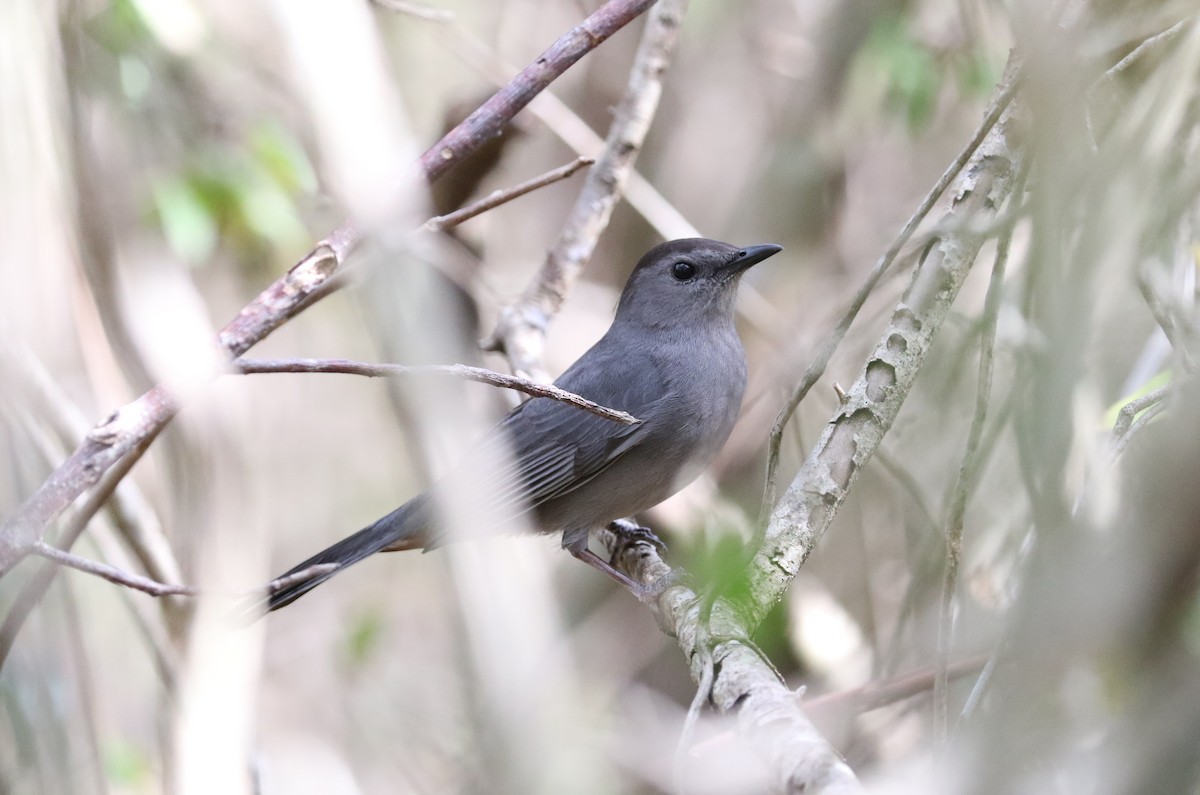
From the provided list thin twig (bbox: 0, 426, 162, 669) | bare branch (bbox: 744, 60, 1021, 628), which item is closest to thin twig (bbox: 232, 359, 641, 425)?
thin twig (bbox: 0, 426, 162, 669)

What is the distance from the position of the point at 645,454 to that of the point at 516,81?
196cm

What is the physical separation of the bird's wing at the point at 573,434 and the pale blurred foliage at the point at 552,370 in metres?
0.41

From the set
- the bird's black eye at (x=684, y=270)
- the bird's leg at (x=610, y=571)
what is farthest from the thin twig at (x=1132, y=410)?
the bird's black eye at (x=684, y=270)

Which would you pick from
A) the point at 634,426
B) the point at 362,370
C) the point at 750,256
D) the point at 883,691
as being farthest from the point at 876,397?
the point at 750,256

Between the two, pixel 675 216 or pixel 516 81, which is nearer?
pixel 516 81

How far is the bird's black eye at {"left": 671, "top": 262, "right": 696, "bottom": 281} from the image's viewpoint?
178 inches

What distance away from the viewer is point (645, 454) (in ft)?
13.6

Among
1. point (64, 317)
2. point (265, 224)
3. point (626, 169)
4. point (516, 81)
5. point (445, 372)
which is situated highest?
point (265, 224)

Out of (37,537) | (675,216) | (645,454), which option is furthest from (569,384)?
(37,537)

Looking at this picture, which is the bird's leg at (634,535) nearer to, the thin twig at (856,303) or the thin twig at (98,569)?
the thin twig at (856,303)

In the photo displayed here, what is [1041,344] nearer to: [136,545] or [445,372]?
[445,372]

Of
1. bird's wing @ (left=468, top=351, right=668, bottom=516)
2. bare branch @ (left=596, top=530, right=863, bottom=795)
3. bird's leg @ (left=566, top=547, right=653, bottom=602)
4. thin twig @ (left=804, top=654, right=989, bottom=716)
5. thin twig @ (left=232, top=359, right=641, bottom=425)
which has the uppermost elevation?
bird's wing @ (left=468, top=351, right=668, bottom=516)

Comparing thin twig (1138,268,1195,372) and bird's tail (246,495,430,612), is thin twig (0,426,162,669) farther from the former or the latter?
thin twig (1138,268,1195,372)

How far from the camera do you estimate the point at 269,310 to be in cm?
235
